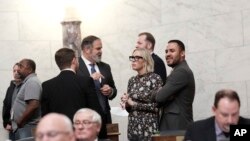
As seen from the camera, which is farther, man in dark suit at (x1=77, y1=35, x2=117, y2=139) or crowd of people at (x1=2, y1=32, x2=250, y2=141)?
man in dark suit at (x1=77, y1=35, x2=117, y2=139)

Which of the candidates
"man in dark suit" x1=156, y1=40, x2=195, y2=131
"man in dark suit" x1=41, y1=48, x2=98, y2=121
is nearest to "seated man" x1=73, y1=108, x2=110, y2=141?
"man in dark suit" x1=41, y1=48, x2=98, y2=121

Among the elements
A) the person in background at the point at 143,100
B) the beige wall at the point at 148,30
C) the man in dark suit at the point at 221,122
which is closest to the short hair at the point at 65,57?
the person in background at the point at 143,100

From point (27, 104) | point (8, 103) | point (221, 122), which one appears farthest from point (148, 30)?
point (221, 122)

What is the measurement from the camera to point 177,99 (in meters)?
8.26

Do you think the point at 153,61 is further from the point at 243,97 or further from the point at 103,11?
the point at 103,11

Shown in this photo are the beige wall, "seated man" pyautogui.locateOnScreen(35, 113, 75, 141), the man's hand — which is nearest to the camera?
"seated man" pyautogui.locateOnScreen(35, 113, 75, 141)

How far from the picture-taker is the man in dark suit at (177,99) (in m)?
8.15

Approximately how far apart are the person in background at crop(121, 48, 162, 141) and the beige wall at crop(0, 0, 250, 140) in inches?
86.5

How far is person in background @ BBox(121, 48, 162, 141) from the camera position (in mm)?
8391

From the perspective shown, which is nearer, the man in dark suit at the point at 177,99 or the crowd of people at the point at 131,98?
the crowd of people at the point at 131,98

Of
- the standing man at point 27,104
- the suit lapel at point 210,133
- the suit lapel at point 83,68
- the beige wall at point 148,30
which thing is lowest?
the suit lapel at point 210,133

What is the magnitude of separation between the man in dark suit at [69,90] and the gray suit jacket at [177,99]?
0.90 meters

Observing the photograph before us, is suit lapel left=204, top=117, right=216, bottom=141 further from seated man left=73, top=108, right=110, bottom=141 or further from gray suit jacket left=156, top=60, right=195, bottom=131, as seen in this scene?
gray suit jacket left=156, top=60, right=195, bottom=131

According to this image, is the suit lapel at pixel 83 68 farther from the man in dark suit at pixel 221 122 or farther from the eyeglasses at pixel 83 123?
the man in dark suit at pixel 221 122
